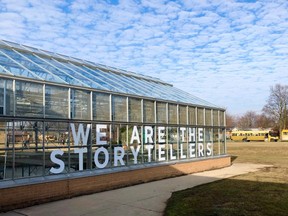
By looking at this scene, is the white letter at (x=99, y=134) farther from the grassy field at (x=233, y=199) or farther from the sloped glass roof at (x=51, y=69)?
the grassy field at (x=233, y=199)

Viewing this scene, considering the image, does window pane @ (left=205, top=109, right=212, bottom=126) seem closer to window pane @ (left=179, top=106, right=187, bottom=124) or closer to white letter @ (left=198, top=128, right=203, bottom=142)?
white letter @ (left=198, top=128, right=203, bottom=142)

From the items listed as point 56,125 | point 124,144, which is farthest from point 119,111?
point 56,125

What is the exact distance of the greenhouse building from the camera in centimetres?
1009

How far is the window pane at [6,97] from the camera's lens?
9711 millimetres

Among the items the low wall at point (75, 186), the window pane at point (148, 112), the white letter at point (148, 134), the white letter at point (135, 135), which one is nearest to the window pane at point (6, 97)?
the low wall at point (75, 186)

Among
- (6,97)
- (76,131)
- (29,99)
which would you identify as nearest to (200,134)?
(76,131)

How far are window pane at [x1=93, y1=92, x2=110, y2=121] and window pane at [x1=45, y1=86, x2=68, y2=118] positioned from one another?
1.41 meters

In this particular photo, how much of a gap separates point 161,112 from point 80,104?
210 inches

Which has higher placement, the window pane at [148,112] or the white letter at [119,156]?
the window pane at [148,112]

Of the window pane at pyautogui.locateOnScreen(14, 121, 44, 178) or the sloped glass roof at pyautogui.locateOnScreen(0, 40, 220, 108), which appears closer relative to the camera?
the window pane at pyautogui.locateOnScreen(14, 121, 44, 178)

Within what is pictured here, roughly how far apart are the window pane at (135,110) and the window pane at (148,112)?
376 millimetres

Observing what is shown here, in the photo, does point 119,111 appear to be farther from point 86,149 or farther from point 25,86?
point 25,86

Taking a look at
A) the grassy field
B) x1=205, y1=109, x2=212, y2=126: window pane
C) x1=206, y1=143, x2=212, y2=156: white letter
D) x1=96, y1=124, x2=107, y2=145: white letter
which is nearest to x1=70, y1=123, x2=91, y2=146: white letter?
x1=96, y1=124, x2=107, y2=145: white letter

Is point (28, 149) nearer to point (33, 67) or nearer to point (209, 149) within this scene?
point (33, 67)
